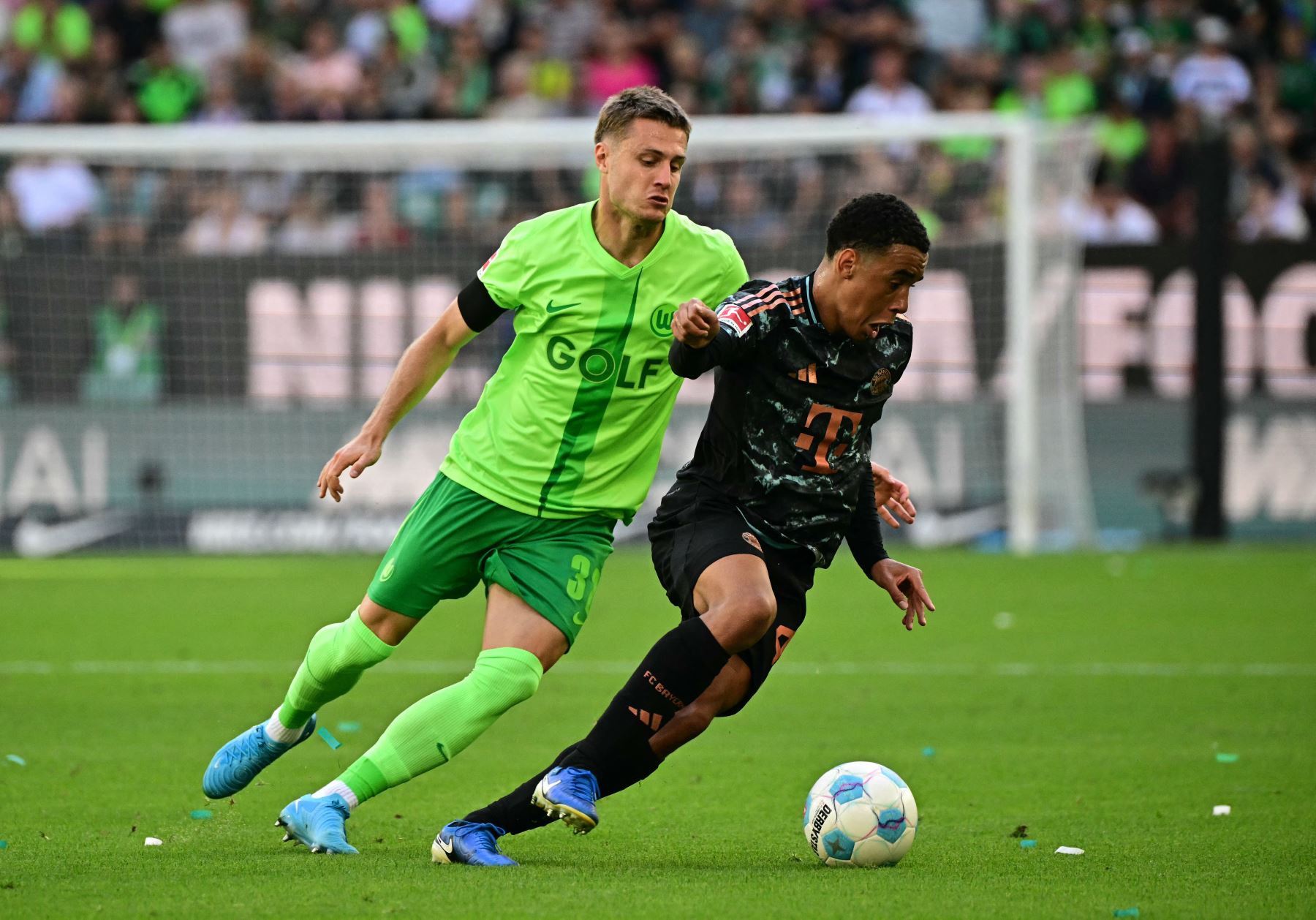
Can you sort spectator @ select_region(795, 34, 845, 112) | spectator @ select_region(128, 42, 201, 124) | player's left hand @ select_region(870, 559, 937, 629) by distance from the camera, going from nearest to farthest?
player's left hand @ select_region(870, 559, 937, 629)
spectator @ select_region(795, 34, 845, 112)
spectator @ select_region(128, 42, 201, 124)

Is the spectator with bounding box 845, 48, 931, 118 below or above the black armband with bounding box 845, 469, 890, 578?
above

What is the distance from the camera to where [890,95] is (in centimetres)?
1727

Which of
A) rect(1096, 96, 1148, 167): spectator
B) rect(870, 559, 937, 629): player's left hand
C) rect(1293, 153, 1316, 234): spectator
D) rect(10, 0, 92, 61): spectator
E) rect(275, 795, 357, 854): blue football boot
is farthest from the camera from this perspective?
rect(10, 0, 92, 61): spectator

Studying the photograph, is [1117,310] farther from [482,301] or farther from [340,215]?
[482,301]

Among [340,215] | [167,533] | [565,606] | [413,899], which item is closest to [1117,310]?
[340,215]

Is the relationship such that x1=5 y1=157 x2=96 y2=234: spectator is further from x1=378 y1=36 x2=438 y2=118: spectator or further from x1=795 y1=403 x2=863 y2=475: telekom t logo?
x1=795 y1=403 x2=863 y2=475: telekom t logo

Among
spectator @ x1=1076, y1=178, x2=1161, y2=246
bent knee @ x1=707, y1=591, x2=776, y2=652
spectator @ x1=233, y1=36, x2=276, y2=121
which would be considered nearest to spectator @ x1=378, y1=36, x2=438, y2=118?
spectator @ x1=233, y1=36, x2=276, y2=121

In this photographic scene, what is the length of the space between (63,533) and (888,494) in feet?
35.7

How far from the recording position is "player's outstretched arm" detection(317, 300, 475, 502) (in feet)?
16.4

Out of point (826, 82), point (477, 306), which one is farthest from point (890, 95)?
point (477, 306)

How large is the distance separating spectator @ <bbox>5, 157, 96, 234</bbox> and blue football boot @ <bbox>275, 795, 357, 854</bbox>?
37.3ft

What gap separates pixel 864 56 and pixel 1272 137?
4006mm

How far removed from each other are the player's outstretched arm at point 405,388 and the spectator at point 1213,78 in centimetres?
1349

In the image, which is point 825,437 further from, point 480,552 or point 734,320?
point 480,552
